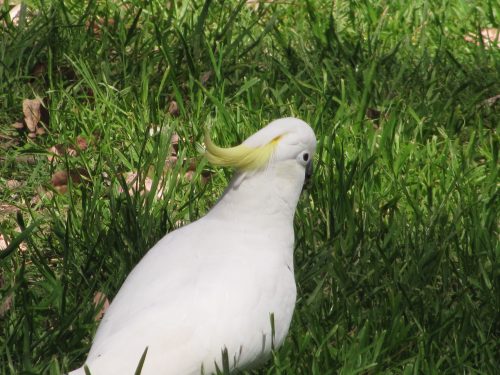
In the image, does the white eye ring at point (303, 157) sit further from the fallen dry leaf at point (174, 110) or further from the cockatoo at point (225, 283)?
the fallen dry leaf at point (174, 110)

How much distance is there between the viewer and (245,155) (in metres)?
2.88

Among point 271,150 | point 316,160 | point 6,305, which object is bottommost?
point 316,160

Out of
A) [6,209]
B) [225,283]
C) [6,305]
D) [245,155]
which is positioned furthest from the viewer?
[6,209]

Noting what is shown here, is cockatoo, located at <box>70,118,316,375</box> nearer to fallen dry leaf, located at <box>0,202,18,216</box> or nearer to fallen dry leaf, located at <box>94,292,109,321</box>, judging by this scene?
fallen dry leaf, located at <box>94,292,109,321</box>

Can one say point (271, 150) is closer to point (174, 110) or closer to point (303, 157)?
point (303, 157)

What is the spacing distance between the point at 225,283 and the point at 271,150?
0.40m

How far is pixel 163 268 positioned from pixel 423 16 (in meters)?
2.52

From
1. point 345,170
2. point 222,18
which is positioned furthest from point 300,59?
point 345,170

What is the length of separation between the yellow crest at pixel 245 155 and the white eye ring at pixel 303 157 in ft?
0.31

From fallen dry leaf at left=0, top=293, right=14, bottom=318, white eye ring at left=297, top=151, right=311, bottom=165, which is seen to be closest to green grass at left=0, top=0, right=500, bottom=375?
fallen dry leaf at left=0, top=293, right=14, bottom=318

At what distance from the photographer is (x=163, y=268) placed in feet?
9.11

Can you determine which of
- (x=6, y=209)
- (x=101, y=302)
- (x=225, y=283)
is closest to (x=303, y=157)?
(x=225, y=283)

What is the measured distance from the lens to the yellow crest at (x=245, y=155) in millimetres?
2883

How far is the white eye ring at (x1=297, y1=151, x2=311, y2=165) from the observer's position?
2959mm
